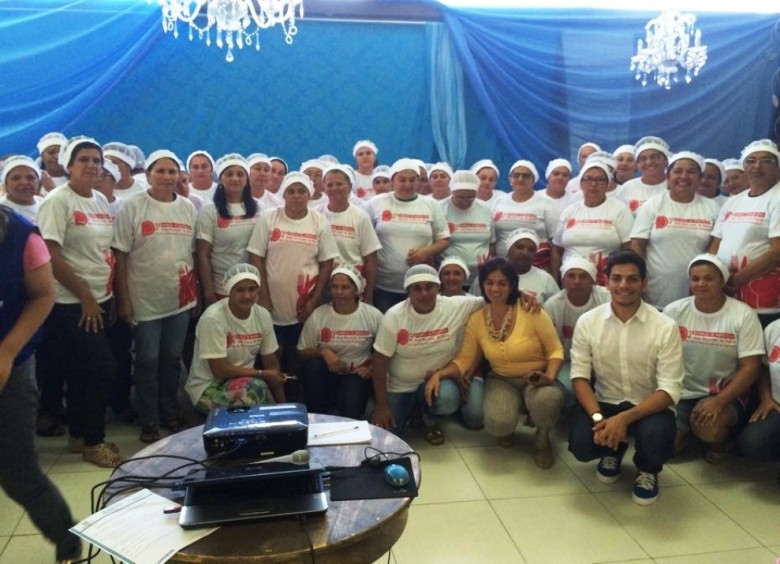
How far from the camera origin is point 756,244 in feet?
9.43

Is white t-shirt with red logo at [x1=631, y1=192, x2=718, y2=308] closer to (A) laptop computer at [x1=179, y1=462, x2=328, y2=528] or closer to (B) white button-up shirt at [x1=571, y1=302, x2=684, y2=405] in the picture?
(B) white button-up shirt at [x1=571, y1=302, x2=684, y2=405]

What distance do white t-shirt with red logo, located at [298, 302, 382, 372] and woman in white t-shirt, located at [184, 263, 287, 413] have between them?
0.77 ft

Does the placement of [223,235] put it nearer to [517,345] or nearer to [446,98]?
[517,345]

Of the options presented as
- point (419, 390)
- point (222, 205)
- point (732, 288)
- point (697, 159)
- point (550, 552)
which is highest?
point (697, 159)

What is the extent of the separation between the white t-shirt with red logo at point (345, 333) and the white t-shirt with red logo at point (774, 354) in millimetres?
1763

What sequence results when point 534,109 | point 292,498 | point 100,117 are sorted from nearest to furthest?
1. point 292,498
2. point 100,117
3. point 534,109

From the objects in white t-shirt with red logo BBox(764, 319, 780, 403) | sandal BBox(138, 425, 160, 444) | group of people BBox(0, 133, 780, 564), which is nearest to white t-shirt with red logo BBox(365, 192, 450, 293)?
group of people BBox(0, 133, 780, 564)

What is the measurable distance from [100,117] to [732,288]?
4456 mm

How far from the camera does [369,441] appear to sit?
70.8 inches

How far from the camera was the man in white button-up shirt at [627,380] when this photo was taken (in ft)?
8.12

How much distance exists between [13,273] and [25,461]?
540mm

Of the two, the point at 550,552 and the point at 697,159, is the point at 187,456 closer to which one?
the point at 550,552


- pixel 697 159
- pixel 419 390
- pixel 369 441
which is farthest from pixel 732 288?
pixel 369 441

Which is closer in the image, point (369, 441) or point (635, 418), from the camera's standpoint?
point (369, 441)
